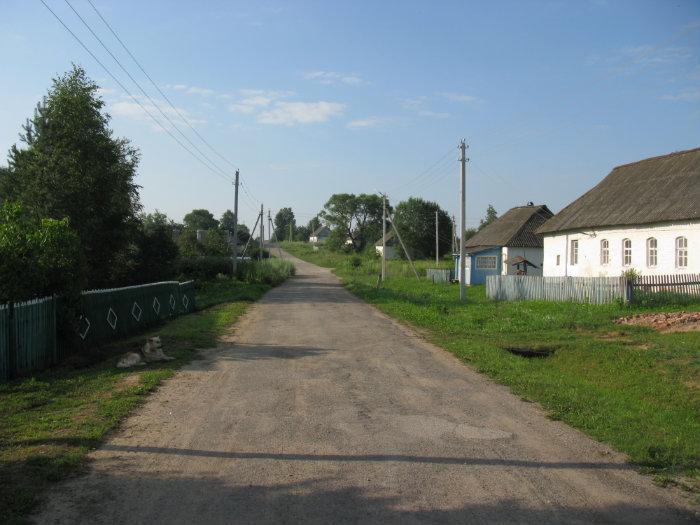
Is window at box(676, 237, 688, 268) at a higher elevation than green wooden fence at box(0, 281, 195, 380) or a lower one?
higher

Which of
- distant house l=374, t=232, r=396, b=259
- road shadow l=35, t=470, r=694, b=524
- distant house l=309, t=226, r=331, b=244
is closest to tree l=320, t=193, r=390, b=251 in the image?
distant house l=374, t=232, r=396, b=259

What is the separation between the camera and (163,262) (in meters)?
35.4

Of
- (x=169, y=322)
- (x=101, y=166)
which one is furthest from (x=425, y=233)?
(x=169, y=322)

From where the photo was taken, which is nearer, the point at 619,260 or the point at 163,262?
the point at 619,260

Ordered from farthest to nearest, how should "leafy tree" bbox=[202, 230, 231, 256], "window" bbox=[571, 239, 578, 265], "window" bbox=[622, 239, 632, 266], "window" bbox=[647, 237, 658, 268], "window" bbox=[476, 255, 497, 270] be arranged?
1. "leafy tree" bbox=[202, 230, 231, 256]
2. "window" bbox=[476, 255, 497, 270]
3. "window" bbox=[571, 239, 578, 265]
4. "window" bbox=[622, 239, 632, 266]
5. "window" bbox=[647, 237, 658, 268]

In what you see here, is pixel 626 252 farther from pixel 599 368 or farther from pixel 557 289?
pixel 599 368

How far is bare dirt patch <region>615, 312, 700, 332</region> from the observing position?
15.4 metres

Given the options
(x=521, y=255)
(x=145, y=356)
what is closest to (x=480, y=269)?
(x=521, y=255)

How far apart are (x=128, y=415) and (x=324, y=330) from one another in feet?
32.9

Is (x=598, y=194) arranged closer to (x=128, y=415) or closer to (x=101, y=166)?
(x=101, y=166)

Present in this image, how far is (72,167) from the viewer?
25.9 meters

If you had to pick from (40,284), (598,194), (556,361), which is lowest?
(556,361)

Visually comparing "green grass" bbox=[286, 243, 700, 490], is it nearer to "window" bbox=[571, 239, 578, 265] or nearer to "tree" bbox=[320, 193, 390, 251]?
"window" bbox=[571, 239, 578, 265]

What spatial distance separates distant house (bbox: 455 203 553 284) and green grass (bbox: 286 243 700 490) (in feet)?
65.8
